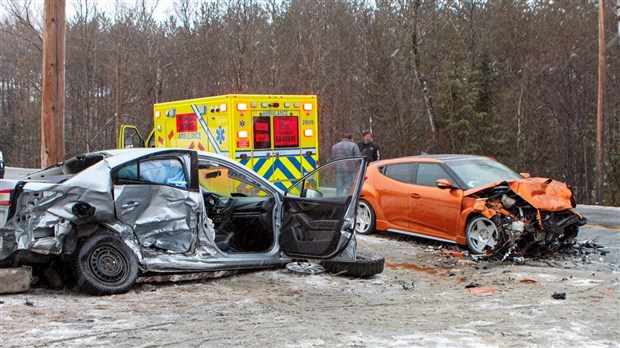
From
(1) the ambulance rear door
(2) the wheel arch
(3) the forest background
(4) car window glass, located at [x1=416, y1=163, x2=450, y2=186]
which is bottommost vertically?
(2) the wheel arch

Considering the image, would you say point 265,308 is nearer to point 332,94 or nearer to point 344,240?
point 344,240

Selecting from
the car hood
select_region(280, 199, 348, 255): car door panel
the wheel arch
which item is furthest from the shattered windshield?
the wheel arch

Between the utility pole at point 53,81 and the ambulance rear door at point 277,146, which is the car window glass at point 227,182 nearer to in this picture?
the utility pole at point 53,81

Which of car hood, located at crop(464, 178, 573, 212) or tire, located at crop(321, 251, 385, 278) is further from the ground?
car hood, located at crop(464, 178, 573, 212)

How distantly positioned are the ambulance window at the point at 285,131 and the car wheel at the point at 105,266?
21.3ft

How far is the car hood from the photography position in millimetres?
8609

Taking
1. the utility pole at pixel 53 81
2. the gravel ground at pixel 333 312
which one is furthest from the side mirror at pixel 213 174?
the utility pole at pixel 53 81

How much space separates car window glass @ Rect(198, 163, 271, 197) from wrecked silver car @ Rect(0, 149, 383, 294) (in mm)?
13

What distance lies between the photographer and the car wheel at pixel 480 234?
8.92 meters

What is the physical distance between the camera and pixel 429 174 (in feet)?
33.4

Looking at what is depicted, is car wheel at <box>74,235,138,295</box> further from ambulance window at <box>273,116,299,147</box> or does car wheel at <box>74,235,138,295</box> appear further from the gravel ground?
ambulance window at <box>273,116,299,147</box>

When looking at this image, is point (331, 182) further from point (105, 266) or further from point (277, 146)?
point (277, 146)

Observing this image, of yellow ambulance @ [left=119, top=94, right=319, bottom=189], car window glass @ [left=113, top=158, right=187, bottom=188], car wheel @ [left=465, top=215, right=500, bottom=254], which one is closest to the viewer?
car window glass @ [left=113, top=158, right=187, bottom=188]

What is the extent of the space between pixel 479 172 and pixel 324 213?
4003 millimetres
